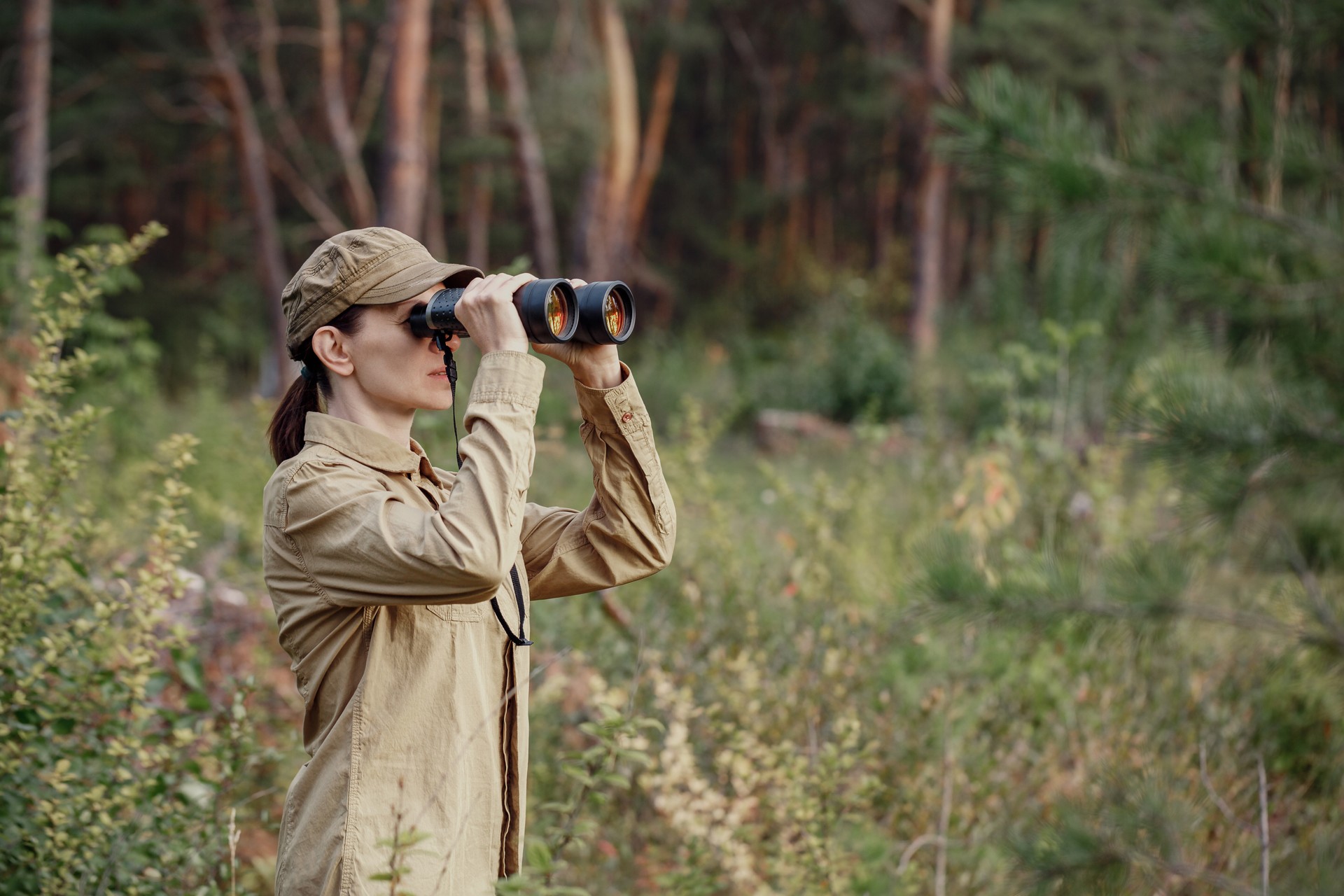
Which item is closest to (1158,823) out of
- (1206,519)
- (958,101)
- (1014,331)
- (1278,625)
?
(1278,625)

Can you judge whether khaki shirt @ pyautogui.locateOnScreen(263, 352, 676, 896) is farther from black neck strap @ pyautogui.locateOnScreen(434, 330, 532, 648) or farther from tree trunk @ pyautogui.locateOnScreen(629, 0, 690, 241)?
tree trunk @ pyautogui.locateOnScreen(629, 0, 690, 241)

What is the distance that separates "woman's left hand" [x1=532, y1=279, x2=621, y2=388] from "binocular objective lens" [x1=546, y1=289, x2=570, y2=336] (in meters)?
0.11

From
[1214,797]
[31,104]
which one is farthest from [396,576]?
[31,104]

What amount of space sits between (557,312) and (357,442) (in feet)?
1.18

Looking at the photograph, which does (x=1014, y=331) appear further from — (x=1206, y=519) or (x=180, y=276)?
(x=180, y=276)

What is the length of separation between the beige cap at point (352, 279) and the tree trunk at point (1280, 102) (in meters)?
1.26

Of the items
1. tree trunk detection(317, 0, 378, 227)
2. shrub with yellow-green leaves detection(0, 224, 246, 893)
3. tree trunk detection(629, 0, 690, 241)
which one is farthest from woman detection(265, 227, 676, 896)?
tree trunk detection(629, 0, 690, 241)

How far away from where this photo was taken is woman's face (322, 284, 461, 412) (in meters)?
1.80

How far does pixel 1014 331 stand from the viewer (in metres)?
13.5

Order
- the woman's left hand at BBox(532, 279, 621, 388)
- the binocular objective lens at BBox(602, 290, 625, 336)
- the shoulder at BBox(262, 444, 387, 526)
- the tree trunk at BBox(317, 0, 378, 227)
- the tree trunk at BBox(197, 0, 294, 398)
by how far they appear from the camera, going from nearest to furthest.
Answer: the shoulder at BBox(262, 444, 387, 526) < the binocular objective lens at BBox(602, 290, 625, 336) < the woman's left hand at BBox(532, 279, 621, 388) < the tree trunk at BBox(197, 0, 294, 398) < the tree trunk at BBox(317, 0, 378, 227)

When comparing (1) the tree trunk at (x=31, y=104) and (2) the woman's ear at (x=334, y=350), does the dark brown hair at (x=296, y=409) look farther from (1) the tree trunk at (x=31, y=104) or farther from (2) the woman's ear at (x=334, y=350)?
(1) the tree trunk at (x=31, y=104)

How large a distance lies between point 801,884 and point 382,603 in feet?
4.57

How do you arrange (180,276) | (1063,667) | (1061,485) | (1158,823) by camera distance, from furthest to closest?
(180,276), (1061,485), (1063,667), (1158,823)

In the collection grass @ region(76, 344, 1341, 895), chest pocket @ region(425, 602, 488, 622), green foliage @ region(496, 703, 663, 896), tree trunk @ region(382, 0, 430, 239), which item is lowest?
grass @ region(76, 344, 1341, 895)
